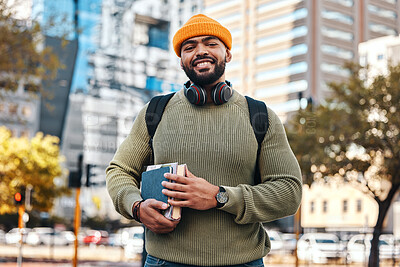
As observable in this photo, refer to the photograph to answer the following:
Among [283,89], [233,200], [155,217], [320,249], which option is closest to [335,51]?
[283,89]

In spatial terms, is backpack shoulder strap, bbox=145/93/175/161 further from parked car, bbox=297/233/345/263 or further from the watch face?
parked car, bbox=297/233/345/263

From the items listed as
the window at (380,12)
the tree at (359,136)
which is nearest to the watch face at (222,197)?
the tree at (359,136)

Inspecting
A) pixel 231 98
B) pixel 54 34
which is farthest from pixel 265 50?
pixel 231 98

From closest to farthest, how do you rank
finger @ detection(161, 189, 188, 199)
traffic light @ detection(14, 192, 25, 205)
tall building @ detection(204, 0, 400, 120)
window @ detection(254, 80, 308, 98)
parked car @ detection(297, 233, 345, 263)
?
finger @ detection(161, 189, 188, 199)
traffic light @ detection(14, 192, 25, 205)
parked car @ detection(297, 233, 345, 263)
tall building @ detection(204, 0, 400, 120)
window @ detection(254, 80, 308, 98)

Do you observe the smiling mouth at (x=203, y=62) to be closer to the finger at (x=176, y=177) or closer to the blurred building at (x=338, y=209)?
the finger at (x=176, y=177)

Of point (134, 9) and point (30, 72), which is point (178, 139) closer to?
point (30, 72)

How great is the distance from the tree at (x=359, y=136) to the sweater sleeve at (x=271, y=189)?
18.6 metres

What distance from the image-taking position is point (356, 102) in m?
21.2

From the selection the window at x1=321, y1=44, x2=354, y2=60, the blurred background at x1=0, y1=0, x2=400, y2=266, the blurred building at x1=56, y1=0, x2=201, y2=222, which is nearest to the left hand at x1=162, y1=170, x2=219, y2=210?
the blurred background at x1=0, y1=0, x2=400, y2=266

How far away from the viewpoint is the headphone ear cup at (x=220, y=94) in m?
2.35

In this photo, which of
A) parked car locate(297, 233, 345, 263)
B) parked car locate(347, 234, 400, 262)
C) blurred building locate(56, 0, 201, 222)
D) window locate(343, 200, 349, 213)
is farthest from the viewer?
blurred building locate(56, 0, 201, 222)

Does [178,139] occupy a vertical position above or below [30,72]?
below

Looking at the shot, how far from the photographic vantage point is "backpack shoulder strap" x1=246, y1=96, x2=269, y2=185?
2354mm

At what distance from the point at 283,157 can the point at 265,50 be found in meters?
104
